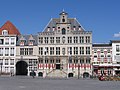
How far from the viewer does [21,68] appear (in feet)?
304

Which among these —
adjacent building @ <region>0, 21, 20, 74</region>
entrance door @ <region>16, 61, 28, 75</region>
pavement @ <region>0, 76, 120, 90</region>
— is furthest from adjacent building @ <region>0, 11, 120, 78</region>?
pavement @ <region>0, 76, 120, 90</region>

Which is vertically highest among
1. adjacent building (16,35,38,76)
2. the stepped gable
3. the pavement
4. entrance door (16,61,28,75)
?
the stepped gable

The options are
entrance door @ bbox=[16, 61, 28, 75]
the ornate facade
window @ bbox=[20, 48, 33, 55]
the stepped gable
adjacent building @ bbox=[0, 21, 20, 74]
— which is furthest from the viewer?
the stepped gable

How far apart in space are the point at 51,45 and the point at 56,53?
262 cm

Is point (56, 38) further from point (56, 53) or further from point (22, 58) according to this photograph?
point (22, 58)

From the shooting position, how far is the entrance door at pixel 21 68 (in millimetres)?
90875

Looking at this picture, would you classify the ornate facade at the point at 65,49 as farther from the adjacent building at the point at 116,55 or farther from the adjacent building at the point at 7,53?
the adjacent building at the point at 7,53

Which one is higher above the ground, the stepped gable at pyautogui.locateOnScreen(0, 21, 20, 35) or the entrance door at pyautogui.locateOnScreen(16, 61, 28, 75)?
the stepped gable at pyautogui.locateOnScreen(0, 21, 20, 35)

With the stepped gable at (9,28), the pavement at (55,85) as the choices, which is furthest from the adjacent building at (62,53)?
the pavement at (55,85)

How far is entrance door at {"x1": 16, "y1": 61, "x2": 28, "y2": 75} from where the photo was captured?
298 ft

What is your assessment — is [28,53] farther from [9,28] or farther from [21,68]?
[9,28]

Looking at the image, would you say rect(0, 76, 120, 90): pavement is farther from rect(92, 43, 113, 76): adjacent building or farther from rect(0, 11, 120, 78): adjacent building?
rect(92, 43, 113, 76): adjacent building

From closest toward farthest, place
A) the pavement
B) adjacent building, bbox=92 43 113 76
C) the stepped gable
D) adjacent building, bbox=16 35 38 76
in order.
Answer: the pavement → adjacent building, bbox=92 43 113 76 → adjacent building, bbox=16 35 38 76 → the stepped gable

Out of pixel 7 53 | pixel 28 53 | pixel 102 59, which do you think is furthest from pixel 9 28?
pixel 102 59
